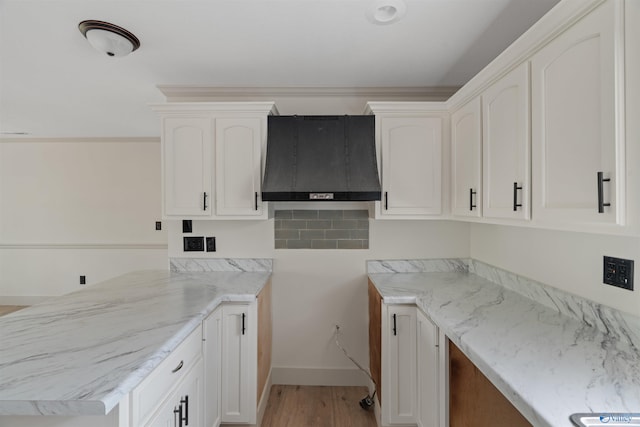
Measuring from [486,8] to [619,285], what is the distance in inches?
57.0

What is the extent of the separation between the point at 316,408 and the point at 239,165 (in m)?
1.93

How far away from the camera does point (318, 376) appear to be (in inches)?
97.0

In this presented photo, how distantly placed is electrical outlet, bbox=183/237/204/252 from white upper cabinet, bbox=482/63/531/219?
213cm

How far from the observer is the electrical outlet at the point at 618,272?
3.83ft

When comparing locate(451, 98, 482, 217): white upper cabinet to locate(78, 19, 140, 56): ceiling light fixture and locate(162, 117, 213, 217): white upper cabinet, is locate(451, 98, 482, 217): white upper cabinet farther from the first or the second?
locate(78, 19, 140, 56): ceiling light fixture

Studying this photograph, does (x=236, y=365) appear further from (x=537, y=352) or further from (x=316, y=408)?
(x=537, y=352)

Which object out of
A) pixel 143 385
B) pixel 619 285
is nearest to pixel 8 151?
pixel 143 385

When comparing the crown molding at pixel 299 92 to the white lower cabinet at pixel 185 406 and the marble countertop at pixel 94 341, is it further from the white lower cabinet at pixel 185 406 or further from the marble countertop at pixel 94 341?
the white lower cabinet at pixel 185 406

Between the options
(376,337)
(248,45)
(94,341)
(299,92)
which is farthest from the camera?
(299,92)

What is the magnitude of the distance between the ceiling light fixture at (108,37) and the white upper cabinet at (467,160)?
209 centimetres

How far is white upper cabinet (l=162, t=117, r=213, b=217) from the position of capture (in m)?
2.14

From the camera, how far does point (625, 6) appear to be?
2.83 ft

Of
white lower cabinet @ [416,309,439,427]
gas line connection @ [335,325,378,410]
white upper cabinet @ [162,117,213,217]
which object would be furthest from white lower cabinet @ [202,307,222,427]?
white lower cabinet @ [416,309,439,427]

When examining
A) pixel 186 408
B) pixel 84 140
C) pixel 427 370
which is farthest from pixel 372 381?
pixel 84 140
